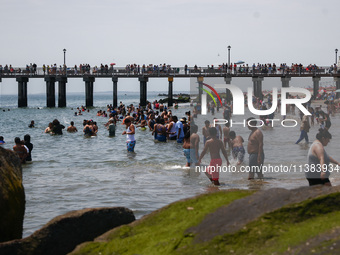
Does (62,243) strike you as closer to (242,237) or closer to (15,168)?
(15,168)

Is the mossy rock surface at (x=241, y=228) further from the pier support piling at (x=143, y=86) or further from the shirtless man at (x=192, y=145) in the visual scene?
the pier support piling at (x=143, y=86)

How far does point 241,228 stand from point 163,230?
2.66 ft

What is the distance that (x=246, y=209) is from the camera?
16.2 ft

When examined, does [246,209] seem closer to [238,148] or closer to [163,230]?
[163,230]

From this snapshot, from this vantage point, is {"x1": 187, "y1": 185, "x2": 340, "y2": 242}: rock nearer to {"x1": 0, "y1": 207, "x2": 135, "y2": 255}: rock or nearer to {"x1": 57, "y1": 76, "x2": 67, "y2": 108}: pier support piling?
{"x1": 0, "y1": 207, "x2": 135, "y2": 255}: rock

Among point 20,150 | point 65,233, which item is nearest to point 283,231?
point 65,233

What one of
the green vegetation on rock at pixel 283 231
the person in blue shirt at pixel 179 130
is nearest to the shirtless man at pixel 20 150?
the person in blue shirt at pixel 179 130

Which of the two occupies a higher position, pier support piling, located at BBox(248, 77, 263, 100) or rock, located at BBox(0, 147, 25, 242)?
pier support piling, located at BBox(248, 77, 263, 100)

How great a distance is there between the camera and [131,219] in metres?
6.11

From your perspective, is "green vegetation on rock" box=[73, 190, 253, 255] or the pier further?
the pier

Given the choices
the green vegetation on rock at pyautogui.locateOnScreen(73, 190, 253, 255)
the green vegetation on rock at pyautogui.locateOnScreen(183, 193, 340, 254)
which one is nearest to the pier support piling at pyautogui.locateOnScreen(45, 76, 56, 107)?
the green vegetation on rock at pyautogui.locateOnScreen(73, 190, 253, 255)

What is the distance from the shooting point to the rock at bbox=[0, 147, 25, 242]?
5.88 metres

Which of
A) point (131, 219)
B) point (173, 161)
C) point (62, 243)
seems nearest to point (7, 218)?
point (62, 243)

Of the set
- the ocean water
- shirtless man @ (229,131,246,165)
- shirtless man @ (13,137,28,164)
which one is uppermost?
shirtless man @ (229,131,246,165)
